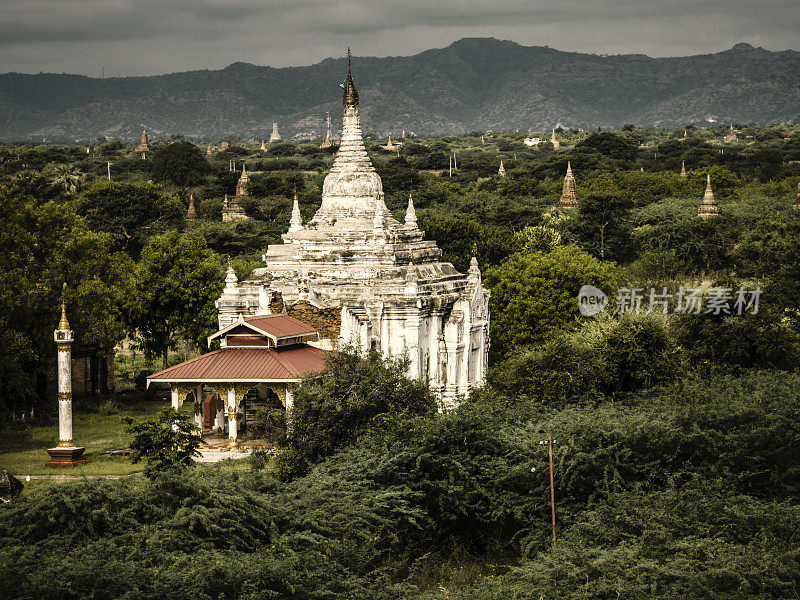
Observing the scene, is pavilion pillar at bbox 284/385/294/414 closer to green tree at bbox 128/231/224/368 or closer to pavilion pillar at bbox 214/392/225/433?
pavilion pillar at bbox 214/392/225/433

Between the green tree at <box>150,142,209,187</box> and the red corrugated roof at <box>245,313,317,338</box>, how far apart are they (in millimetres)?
95362

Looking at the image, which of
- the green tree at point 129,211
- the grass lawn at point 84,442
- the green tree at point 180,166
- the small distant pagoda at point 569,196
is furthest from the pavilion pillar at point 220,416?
the green tree at point 180,166

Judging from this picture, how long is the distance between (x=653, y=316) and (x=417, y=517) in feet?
43.6

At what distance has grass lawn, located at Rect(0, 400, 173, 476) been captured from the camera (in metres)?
32.4

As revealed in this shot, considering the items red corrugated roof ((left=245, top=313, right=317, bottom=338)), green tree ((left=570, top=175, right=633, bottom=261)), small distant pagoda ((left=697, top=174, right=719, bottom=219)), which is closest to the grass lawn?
red corrugated roof ((left=245, top=313, right=317, bottom=338))

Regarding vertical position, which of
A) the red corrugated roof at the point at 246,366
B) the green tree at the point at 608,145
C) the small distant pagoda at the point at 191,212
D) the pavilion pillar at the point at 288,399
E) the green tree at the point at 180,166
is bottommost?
the pavilion pillar at the point at 288,399

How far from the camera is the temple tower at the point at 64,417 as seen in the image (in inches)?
1309

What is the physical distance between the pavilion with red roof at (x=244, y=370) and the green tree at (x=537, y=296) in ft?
32.5

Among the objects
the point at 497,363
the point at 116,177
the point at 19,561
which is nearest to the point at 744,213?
the point at 497,363

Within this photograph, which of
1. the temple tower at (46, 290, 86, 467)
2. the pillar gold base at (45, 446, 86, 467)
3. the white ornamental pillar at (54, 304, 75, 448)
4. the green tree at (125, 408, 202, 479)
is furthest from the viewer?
the white ornamental pillar at (54, 304, 75, 448)

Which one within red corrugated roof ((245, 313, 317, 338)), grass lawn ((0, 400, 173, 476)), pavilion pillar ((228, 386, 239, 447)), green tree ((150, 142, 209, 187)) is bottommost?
grass lawn ((0, 400, 173, 476))

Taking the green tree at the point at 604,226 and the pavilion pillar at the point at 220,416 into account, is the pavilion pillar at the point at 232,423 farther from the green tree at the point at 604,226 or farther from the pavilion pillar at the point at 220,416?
the green tree at the point at 604,226

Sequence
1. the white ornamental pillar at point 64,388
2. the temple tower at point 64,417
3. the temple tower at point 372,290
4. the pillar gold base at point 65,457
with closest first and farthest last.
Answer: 1. the pillar gold base at point 65,457
2. the temple tower at point 64,417
3. the white ornamental pillar at point 64,388
4. the temple tower at point 372,290

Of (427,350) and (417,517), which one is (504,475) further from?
(427,350)
